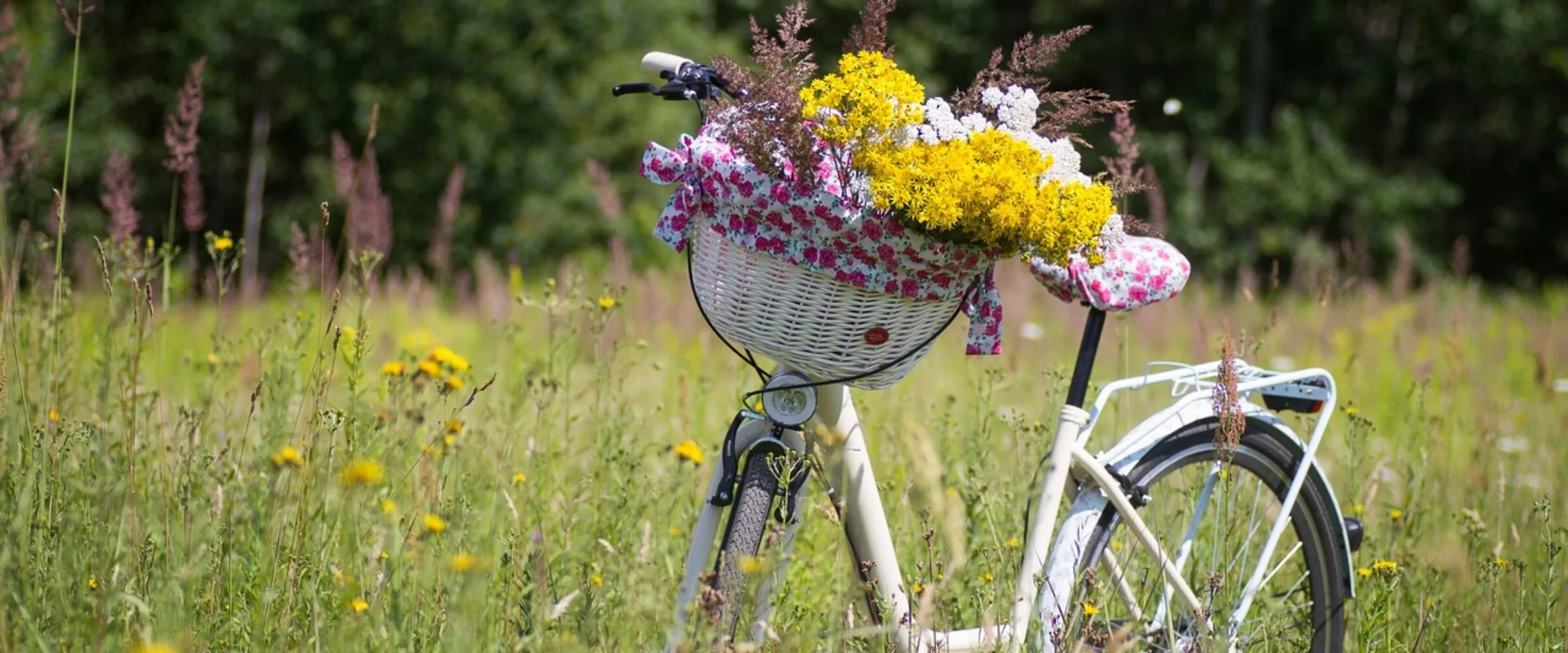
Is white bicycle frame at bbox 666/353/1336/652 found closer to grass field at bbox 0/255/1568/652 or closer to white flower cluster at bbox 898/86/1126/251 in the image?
grass field at bbox 0/255/1568/652

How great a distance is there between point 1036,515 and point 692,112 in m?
12.2

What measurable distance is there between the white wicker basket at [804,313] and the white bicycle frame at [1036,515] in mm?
125

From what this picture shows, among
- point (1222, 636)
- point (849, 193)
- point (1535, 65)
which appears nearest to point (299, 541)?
point (849, 193)

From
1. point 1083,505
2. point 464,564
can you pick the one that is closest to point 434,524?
point 464,564

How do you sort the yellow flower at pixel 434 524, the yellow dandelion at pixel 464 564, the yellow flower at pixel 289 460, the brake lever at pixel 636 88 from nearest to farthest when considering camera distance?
the yellow dandelion at pixel 464 564, the yellow flower at pixel 434 524, the yellow flower at pixel 289 460, the brake lever at pixel 636 88

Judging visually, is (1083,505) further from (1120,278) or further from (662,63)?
(662,63)

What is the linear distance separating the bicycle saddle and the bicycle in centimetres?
2

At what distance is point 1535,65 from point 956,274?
19.7 m

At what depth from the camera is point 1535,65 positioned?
60.5ft

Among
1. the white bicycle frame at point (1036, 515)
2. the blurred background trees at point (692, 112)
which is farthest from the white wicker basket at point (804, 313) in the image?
the blurred background trees at point (692, 112)

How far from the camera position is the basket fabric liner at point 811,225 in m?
1.94

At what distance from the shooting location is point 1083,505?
246cm

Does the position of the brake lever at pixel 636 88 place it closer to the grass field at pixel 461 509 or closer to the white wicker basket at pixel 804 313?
the white wicker basket at pixel 804 313

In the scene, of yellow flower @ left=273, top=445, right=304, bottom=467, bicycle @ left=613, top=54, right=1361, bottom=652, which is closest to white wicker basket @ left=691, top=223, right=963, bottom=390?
bicycle @ left=613, top=54, right=1361, bottom=652
